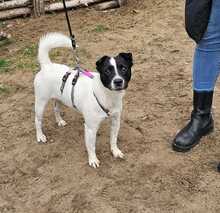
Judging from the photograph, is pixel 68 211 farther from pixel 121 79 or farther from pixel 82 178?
pixel 121 79

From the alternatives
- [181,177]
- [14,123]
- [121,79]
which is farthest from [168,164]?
[14,123]

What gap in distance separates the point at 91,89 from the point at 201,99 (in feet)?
2.94

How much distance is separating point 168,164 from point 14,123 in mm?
1487

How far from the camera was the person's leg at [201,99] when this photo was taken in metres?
3.52

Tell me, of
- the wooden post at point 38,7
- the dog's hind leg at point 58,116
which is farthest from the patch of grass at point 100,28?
the dog's hind leg at point 58,116

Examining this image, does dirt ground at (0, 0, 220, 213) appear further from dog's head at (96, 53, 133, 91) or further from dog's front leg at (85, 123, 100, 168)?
dog's head at (96, 53, 133, 91)

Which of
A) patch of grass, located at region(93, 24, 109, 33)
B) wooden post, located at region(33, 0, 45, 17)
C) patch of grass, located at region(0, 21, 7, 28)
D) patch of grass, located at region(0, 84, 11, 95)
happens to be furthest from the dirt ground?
wooden post, located at region(33, 0, 45, 17)

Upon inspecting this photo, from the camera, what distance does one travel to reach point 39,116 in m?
3.84

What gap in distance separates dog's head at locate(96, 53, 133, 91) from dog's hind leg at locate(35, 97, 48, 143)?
79 centimetres

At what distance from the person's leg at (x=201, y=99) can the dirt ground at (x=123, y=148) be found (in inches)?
3.5

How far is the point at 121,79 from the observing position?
3.10 metres

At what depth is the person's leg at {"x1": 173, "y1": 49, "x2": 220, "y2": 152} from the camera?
352 cm

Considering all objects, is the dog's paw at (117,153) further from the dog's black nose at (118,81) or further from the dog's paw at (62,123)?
the dog's black nose at (118,81)

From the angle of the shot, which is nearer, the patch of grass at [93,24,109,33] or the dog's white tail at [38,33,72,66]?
the dog's white tail at [38,33,72,66]
